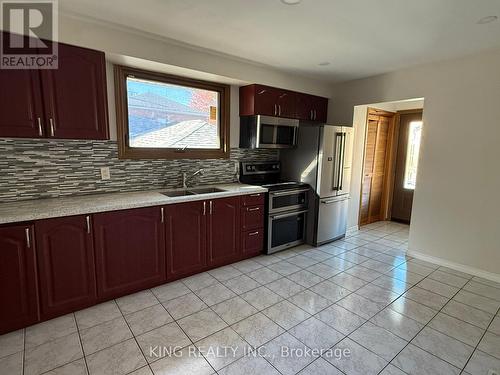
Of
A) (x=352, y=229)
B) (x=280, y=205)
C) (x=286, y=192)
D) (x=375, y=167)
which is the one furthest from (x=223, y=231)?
(x=375, y=167)

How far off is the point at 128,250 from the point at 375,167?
14.4ft

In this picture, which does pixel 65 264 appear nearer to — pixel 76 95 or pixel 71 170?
pixel 71 170

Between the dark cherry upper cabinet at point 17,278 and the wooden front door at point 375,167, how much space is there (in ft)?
14.7

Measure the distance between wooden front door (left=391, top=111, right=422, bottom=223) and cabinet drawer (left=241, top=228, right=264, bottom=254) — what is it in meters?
3.31

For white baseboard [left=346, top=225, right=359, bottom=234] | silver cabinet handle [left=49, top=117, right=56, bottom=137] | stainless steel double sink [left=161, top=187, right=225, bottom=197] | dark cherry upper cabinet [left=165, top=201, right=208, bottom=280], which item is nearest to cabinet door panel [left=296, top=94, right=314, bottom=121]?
stainless steel double sink [left=161, top=187, right=225, bottom=197]

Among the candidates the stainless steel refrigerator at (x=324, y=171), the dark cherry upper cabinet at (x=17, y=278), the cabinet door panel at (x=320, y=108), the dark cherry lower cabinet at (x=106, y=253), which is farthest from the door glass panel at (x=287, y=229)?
the dark cherry upper cabinet at (x=17, y=278)

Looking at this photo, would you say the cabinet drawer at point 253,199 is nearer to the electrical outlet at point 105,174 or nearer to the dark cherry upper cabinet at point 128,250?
the dark cherry upper cabinet at point 128,250

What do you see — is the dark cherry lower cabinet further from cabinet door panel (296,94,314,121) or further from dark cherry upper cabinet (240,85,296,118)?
cabinet door panel (296,94,314,121)

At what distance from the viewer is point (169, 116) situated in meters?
3.10

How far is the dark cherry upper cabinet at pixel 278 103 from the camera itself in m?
3.45

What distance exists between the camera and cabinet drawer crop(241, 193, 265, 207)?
10.5 ft

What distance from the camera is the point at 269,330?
6.70 ft

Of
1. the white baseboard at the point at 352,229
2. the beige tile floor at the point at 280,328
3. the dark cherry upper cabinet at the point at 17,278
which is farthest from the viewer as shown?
the white baseboard at the point at 352,229

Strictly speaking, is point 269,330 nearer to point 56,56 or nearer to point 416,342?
point 416,342
